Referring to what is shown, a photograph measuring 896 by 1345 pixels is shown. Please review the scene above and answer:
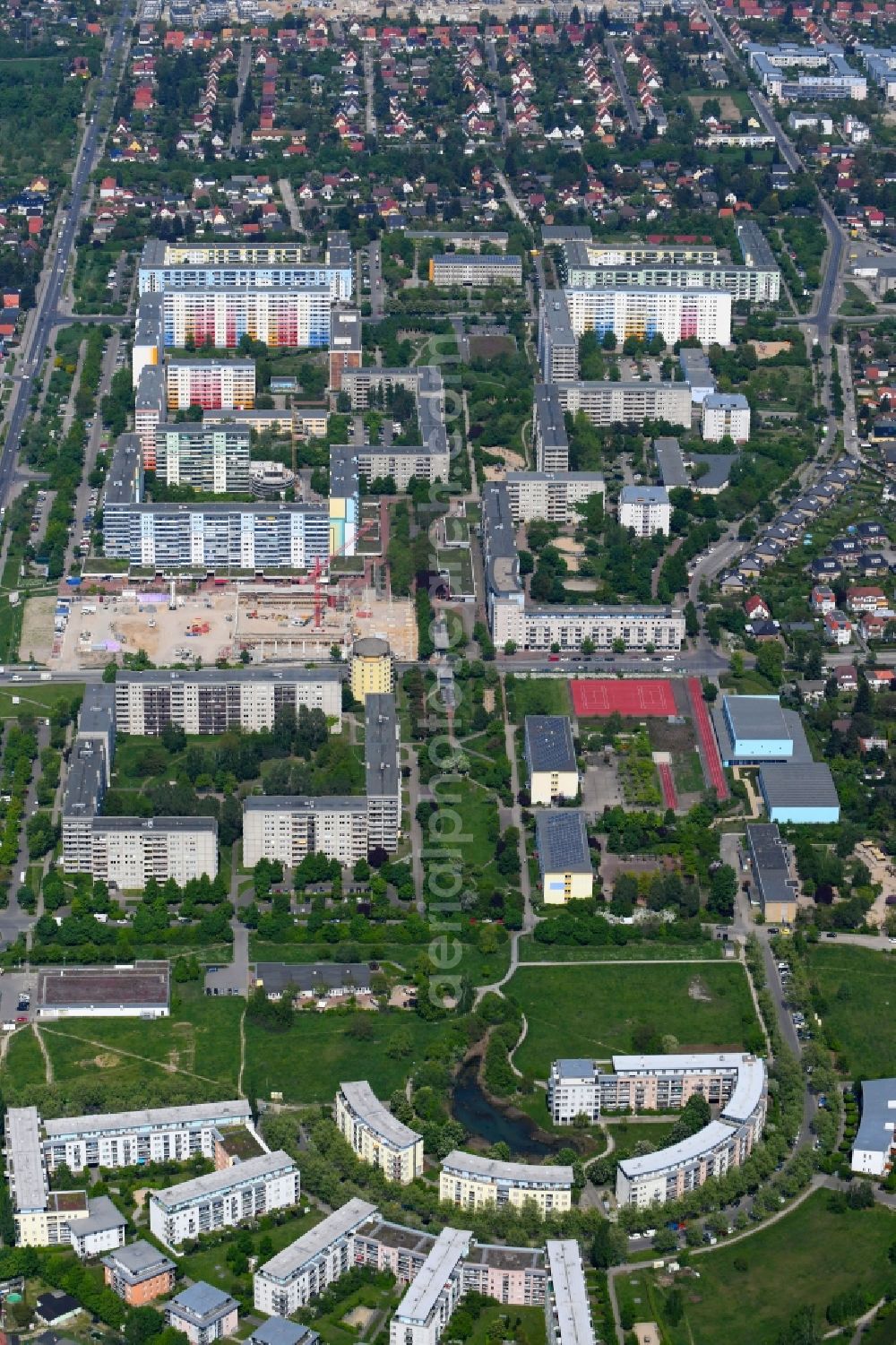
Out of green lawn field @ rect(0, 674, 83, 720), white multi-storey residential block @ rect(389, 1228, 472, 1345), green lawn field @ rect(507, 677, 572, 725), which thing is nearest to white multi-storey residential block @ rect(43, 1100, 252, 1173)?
white multi-storey residential block @ rect(389, 1228, 472, 1345)

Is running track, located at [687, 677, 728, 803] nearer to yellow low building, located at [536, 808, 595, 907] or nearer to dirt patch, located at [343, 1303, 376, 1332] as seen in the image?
yellow low building, located at [536, 808, 595, 907]

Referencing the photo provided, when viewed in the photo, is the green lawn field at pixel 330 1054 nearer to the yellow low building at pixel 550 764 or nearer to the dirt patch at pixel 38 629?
the yellow low building at pixel 550 764

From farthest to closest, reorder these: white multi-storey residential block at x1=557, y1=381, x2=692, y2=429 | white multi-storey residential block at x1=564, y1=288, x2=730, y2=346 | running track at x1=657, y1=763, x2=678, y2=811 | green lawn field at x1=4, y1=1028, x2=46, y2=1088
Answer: white multi-storey residential block at x1=564, y1=288, x2=730, y2=346 < white multi-storey residential block at x1=557, y1=381, x2=692, y2=429 < running track at x1=657, y1=763, x2=678, y2=811 < green lawn field at x1=4, y1=1028, x2=46, y2=1088

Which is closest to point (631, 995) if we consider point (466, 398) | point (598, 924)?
point (598, 924)

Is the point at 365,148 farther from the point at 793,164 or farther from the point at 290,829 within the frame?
the point at 290,829

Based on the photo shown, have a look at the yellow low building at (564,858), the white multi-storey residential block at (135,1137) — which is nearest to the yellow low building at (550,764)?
the yellow low building at (564,858)
